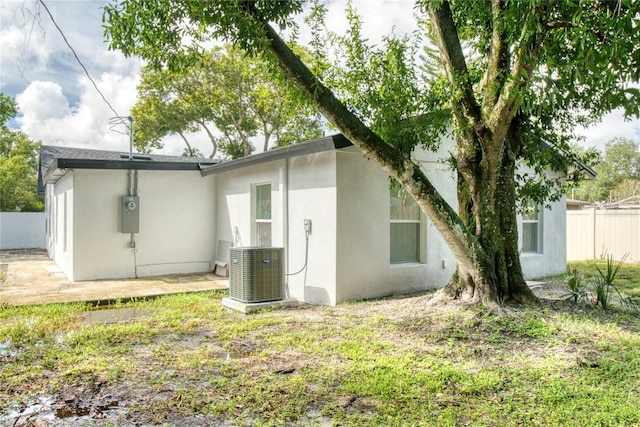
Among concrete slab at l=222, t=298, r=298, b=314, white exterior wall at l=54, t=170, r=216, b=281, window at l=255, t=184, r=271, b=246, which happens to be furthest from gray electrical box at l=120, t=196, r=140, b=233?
concrete slab at l=222, t=298, r=298, b=314

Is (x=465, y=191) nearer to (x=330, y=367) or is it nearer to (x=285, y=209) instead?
(x=285, y=209)

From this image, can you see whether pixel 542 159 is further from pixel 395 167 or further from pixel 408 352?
pixel 408 352

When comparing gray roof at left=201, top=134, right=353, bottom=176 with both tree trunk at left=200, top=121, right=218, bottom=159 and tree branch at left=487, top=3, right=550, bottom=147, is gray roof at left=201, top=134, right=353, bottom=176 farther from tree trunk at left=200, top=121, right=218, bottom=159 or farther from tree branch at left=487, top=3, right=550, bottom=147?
tree trunk at left=200, top=121, right=218, bottom=159

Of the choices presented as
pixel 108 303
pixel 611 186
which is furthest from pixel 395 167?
pixel 611 186

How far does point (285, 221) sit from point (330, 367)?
3977 mm

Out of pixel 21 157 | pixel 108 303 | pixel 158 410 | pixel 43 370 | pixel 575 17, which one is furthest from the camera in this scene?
pixel 21 157

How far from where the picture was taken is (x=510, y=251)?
6.25 m

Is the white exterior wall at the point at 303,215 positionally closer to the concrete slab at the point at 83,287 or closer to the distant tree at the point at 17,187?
the concrete slab at the point at 83,287

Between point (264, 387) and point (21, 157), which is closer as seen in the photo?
point (264, 387)

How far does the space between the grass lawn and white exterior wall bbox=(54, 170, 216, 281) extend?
320 centimetres

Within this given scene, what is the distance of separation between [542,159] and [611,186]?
4671cm

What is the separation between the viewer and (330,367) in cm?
416

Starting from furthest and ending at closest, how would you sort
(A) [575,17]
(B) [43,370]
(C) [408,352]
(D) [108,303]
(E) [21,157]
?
(E) [21,157] → (D) [108,303] → (C) [408,352] → (B) [43,370] → (A) [575,17]

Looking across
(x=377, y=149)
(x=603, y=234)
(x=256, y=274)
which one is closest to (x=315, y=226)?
(x=256, y=274)
